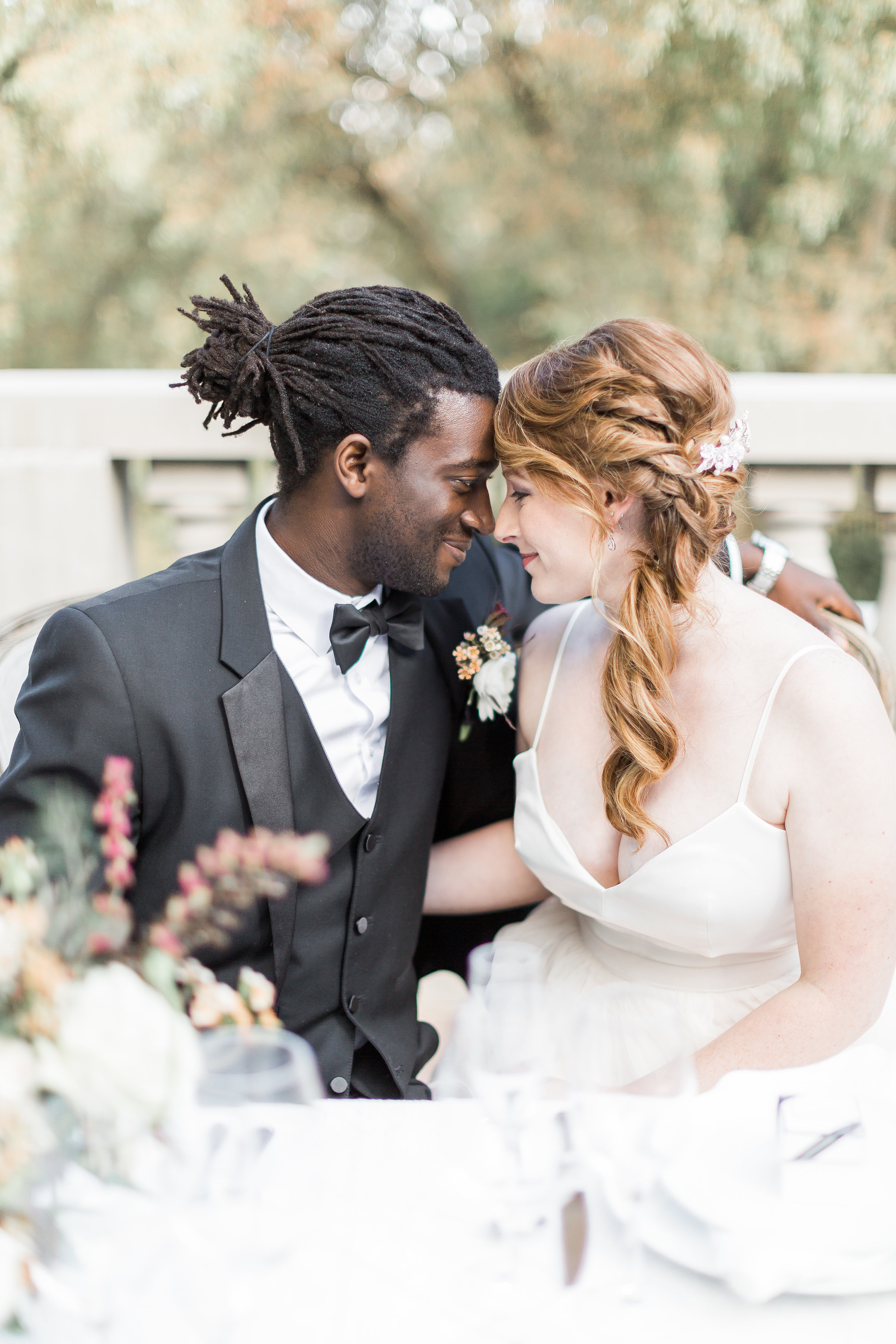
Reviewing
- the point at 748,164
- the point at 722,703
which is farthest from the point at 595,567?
the point at 748,164

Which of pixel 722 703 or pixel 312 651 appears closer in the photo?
pixel 722 703

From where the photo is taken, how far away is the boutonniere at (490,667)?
71.3 inches

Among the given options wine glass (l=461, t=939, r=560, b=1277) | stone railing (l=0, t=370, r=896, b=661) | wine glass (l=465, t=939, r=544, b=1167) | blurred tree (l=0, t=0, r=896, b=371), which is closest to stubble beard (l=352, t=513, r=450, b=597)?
wine glass (l=465, t=939, r=544, b=1167)

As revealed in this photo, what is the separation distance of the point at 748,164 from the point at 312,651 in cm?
913

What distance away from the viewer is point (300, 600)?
1.77m

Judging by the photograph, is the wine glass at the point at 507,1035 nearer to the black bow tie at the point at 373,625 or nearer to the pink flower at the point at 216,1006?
the pink flower at the point at 216,1006

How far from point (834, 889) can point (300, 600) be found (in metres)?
0.94

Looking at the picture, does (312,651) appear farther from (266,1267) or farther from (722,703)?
(266,1267)

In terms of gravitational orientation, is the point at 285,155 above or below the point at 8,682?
above

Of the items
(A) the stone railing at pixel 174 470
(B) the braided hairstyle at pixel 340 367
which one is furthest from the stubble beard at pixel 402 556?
(A) the stone railing at pixel 174 470

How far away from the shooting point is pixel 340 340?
5.52 feet

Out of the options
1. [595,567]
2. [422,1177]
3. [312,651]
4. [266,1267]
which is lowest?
[422,1177]

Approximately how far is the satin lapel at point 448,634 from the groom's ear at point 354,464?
31cm

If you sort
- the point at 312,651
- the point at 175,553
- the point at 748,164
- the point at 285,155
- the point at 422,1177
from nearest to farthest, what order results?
the point at 422,1177, the point at 312,651, the point at 175,553, the point at 748,164, the point at 285,155
